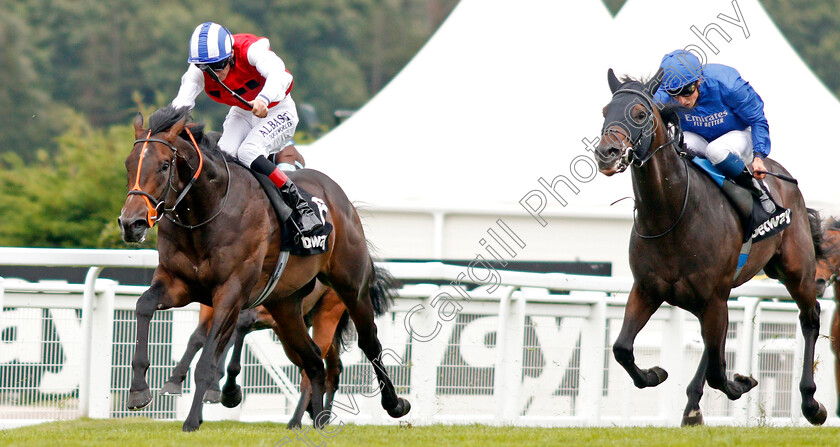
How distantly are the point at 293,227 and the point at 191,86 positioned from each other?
3.18ft

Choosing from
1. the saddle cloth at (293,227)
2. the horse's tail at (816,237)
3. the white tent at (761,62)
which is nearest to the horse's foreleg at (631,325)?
the saddle cloth at (293,227)

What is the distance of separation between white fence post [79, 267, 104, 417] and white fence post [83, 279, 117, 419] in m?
0.02

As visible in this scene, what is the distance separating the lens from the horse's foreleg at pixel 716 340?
664 centimetres

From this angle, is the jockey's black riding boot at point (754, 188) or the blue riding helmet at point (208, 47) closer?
the blue riding helmet at point (208, 47)

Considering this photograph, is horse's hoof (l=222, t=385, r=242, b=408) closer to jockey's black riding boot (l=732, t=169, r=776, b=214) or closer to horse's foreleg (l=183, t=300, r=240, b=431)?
horse's foreleg (l=183, t=300, r=240, b=431)

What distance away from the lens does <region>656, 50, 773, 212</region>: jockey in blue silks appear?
6.78m

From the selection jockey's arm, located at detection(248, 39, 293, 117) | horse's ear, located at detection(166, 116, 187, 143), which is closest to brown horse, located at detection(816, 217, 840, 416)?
jockey's arm, located at detection(248, 39, 293, 117)

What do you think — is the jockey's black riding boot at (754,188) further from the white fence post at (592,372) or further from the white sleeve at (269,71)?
the white sleeve at (269,71)

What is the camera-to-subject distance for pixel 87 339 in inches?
281

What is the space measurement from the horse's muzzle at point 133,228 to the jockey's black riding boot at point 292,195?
44.3 inches

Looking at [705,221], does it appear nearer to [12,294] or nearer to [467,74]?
[12,294]

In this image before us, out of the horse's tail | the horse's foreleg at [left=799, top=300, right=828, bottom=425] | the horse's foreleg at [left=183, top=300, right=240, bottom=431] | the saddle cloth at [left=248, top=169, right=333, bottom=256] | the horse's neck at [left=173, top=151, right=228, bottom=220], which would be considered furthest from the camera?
the horse's tail

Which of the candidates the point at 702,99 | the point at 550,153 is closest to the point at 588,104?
the point at 550,153

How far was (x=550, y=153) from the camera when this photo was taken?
1492 cm
